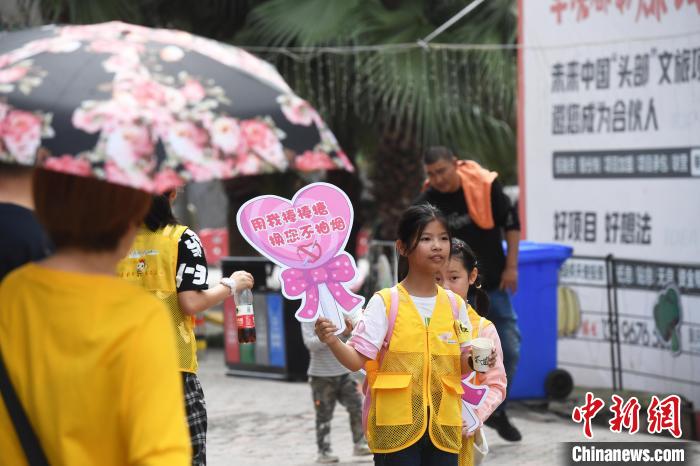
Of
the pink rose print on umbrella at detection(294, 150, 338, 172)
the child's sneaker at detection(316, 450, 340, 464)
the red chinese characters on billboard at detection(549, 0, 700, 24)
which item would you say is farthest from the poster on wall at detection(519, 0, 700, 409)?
the pink rose print on umbrella at detection(294, 150, 338, 172)

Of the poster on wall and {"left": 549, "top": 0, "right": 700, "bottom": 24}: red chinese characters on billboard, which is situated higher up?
{"left": 549, "top": 0, "right": 700, "bottom": 24}: red chinese characters on billboard

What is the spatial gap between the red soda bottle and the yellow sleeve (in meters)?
2.14

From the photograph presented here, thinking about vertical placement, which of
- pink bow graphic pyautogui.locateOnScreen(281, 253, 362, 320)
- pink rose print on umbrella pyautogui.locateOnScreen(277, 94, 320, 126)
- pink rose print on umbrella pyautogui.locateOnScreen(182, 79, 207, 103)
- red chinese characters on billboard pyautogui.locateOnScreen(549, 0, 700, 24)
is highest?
red chinese characters on billboard pyautogui.locateOnScreen(549, 0, 700, 24)

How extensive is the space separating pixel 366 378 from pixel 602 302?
16.3 feet

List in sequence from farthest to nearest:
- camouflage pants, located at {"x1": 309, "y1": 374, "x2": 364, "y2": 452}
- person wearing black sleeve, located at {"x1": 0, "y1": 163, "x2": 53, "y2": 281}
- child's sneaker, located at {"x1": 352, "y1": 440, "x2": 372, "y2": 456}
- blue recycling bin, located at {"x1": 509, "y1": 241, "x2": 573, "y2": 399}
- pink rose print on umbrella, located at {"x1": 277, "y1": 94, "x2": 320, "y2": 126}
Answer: blue recycling bin, located at {"x1": 509, "y1": 241, "x2": 573, "y2": 399}
child's sneaker, located at {"x1": 352, "y1": 440, "x2": 372, "y2": 456}
camouflage pants, located at {"x1": 309, "y1": 374, "x2": 364, "y2": 452}
person wearing black sleeve, located at {"x1": 0, "y1": 163, "x2": 53, "y2": 281}
pink rose print on umbrella, located at {"x1": 277, "y1": 94, "x2": 320, "y2": 126}

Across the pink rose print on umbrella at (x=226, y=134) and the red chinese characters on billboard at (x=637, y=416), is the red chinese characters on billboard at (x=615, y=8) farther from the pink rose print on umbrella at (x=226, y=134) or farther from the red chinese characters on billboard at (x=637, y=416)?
the pink rose print on umbrella at (x=226, y=134)

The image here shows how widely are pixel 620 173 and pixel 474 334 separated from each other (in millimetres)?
4574

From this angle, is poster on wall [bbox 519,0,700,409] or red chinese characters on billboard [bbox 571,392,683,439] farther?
poster on wall [bbox 519,0,700,409]

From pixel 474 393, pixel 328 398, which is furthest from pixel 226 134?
pixel 328 398

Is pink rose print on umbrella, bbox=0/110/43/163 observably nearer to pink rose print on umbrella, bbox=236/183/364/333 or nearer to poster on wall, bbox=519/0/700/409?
pink rose print on umbrella, bbox=236/183/364/333

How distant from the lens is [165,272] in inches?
188

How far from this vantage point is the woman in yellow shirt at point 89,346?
2.49 m

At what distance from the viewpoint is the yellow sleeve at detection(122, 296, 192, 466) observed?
2.46 metres

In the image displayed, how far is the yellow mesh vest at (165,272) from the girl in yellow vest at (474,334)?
3.30 feet
